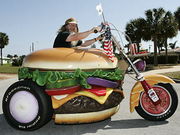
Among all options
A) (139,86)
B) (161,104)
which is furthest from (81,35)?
(161,104)

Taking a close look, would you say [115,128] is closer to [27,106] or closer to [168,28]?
[27,106]

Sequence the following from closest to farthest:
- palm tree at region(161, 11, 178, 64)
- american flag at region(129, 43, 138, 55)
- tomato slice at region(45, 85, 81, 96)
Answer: tomato slice at region(45, 85, 81, 96)
american flag at region(129, 43, 138, 55)
palm tree at region(161, 11, 178, 64)

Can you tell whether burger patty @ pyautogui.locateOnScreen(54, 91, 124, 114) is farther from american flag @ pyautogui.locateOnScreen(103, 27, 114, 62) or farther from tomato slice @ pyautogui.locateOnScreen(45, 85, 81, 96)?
american flag @ pyautogui.locateOnScreen(103, 27, 114, 62)

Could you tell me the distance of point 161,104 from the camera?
4508mm

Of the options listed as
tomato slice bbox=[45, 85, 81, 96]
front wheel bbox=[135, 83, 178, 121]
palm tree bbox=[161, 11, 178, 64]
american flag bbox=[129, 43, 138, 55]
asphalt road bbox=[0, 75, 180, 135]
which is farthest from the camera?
palm tree bbox=[161, 11, 178, 64]

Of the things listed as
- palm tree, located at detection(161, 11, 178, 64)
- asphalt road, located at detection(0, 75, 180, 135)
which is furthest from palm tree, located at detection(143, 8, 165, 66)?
asphalt road, located at detection(0, 75, 180, 135)

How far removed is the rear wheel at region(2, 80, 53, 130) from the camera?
402cm

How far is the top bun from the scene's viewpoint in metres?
4.06

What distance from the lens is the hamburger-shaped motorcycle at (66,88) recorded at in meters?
4.01

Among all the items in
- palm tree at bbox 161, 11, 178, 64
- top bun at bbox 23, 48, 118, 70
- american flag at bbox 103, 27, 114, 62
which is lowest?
top bun at bbox 23, 48, 118, 70

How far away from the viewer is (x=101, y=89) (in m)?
4.12

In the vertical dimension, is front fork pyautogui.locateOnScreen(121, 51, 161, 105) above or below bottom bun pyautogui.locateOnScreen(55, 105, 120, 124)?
above

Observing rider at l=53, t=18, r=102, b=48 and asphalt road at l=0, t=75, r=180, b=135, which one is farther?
rider at l=53, t=18, r=102, b=48

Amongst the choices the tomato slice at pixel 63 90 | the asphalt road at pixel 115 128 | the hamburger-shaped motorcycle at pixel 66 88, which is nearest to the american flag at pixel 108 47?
the hamburger-shaped motorcycle at pixel 66 88
